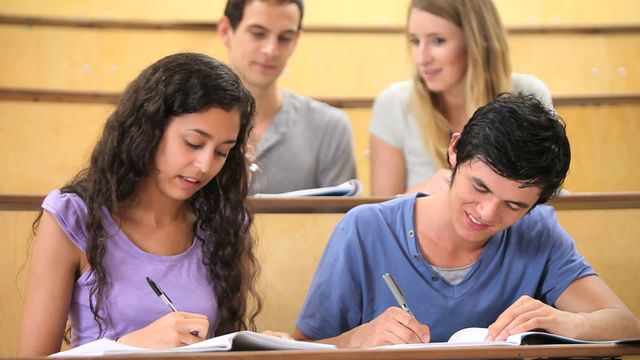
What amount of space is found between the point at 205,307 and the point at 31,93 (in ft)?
2.68

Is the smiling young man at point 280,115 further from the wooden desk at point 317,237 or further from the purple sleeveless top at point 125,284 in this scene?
the purple sleeveless top at point 125,284

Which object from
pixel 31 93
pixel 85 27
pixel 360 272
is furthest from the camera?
pixel 85 27

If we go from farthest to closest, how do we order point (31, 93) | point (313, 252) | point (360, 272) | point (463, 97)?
1. point (31, 93)
2. point (463, 97)
3. point (313, 252)
4. point (360, 272)

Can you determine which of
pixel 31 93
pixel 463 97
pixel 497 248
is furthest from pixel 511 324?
pixel 31 93

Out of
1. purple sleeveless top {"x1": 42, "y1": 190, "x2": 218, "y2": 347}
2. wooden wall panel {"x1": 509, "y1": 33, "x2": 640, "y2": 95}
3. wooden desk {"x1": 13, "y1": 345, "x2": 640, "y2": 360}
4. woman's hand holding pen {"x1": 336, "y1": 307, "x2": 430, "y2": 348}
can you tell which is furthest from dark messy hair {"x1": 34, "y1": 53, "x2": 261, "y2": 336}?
wooden wall panel {"x1": 509, "y1": 33, "x2": 640, "y2": 95}

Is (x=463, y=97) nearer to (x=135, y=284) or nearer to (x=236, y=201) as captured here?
(x=236, y=201)

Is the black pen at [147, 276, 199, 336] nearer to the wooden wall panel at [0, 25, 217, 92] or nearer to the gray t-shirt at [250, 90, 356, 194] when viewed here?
the gray t-shirt at [250, 90, 356, 194]

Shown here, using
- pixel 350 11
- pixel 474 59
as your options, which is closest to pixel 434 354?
pixel 474 59

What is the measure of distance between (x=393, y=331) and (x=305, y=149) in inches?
25.1

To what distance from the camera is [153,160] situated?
39.6 inches

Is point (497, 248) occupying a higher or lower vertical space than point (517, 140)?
lower

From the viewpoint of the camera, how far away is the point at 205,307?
990 mm

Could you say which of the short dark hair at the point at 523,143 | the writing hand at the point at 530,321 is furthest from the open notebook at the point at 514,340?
the short dark hair at the point at 523,143

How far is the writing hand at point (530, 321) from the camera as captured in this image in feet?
3.00
